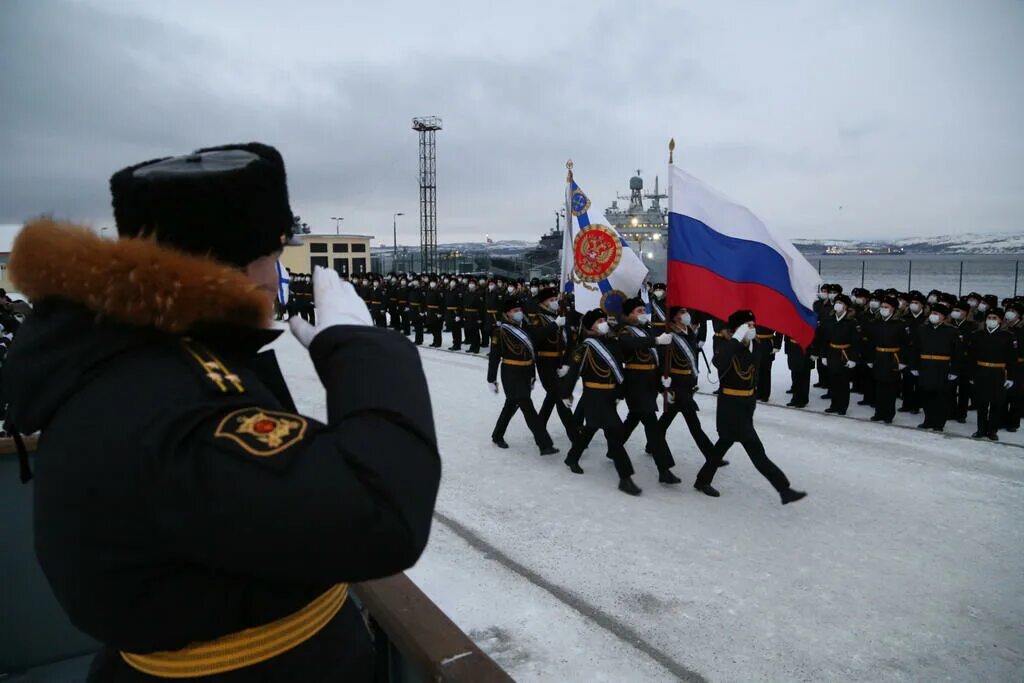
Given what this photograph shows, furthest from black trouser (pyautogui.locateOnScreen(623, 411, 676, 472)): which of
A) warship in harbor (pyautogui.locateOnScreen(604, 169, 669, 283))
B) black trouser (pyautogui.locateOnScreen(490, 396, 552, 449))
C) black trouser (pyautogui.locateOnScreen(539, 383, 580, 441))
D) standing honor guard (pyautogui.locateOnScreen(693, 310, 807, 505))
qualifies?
warship in harbor (pyautogui.locateOnScreen(604, 169, 669, 283))

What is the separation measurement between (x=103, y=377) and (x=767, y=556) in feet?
17.2

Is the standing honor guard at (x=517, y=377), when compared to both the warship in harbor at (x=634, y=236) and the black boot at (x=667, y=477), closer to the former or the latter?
the black boot at (x=667, y=477)

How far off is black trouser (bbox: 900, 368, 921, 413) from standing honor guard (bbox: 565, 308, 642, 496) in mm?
6203

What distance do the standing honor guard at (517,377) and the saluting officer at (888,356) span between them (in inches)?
210

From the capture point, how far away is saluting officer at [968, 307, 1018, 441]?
855cm

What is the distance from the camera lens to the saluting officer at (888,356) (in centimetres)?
962

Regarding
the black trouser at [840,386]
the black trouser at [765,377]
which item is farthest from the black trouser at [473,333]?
the black trouser at [840,386]

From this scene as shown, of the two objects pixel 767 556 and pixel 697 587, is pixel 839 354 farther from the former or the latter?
pixel 697 587

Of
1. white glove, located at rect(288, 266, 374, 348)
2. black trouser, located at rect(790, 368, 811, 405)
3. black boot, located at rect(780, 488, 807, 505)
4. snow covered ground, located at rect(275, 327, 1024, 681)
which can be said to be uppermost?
white glove, located at rect(288, 266, 374, 348)

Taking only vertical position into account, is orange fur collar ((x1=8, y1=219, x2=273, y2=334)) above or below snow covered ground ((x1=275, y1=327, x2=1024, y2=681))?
above

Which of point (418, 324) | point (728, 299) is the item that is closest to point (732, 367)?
point (728, 299)

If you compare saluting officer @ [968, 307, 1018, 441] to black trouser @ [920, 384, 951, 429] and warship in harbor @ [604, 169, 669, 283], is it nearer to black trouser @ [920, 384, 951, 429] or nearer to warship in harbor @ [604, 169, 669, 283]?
black trouser @ [920, 384, 951, 429]

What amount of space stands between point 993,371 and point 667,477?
200 inches

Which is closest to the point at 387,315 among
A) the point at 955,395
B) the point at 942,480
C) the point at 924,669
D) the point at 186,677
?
the point at 955,395
